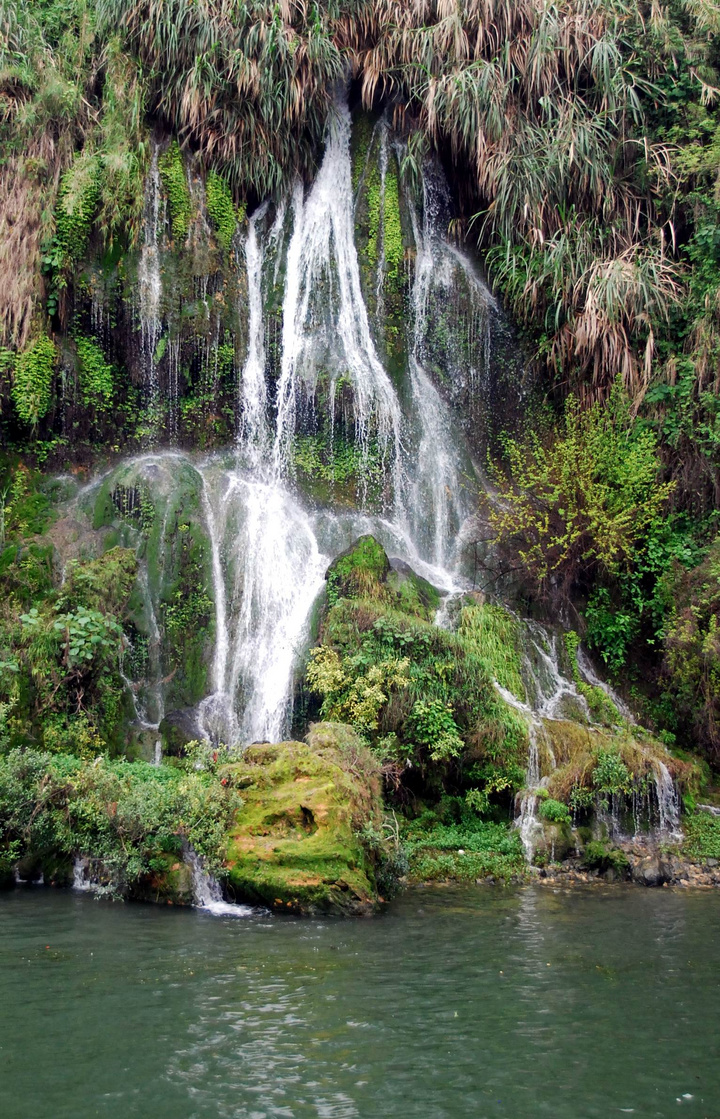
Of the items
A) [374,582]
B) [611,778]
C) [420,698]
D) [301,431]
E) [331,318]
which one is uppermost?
[331,318]

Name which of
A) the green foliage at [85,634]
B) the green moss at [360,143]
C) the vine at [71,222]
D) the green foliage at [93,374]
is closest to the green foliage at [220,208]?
the vine at [71,222]

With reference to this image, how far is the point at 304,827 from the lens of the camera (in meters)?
9.99

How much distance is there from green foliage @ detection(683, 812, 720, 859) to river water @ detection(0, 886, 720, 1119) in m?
2.39

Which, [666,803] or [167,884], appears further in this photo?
[666,803]

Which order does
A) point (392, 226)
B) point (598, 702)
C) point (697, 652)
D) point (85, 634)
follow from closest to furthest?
point (85, 634), point (598, 702), point (697, 652), point (392, 226)

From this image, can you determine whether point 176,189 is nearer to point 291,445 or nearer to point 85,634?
point 291,445

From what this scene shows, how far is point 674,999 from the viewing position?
23.0 ft

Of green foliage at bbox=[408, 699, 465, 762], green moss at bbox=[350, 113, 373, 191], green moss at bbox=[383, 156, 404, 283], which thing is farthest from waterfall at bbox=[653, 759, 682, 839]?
green moss at bbox=[350, 113, 373, 191]

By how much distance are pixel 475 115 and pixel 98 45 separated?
7802mm

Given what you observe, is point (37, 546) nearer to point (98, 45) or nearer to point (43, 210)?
point (43, 210)

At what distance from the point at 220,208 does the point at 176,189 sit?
2.95 ft

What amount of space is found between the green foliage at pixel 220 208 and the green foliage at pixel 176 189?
424mm

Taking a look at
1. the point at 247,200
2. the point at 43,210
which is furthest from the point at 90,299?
the point at 247,200

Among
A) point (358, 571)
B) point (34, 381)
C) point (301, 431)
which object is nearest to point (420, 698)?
point (358, 571)
